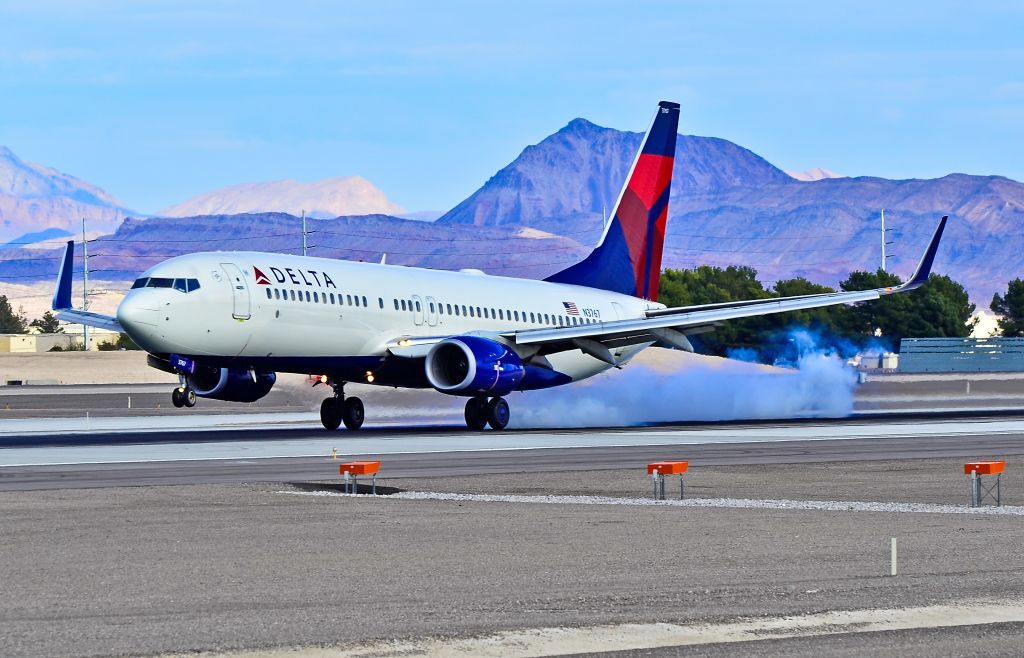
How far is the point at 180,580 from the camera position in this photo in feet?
50.8

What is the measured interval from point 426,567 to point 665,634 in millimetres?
4372

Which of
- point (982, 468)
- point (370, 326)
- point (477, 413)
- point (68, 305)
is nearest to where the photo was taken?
point (982, 468)

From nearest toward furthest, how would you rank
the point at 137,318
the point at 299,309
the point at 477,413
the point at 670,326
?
1. the point at 137,318
2. the point at 299,309
3. the point at 477,413
4. the point at 670,326

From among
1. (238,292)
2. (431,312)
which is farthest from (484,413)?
(238,292)

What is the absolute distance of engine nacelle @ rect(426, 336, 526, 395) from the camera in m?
44.4

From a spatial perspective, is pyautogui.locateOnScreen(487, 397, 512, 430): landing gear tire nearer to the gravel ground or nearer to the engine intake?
the engine intake

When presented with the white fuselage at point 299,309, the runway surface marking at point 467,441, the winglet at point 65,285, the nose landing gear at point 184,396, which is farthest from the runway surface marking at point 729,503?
the winglet at point 65,285

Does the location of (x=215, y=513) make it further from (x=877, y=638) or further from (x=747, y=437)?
(x=747, y=437)

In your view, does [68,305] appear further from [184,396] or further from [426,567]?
[426,567]

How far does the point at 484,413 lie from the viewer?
47.0 meters

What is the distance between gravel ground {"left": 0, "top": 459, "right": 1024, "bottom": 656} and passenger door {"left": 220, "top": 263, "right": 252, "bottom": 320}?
55.7ft

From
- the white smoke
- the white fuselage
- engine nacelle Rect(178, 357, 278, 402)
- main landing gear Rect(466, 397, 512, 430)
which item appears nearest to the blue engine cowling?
engine nacelle Rect(178, 357, 278, 402)

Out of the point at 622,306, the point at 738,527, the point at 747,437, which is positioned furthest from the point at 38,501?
the point at 622,306

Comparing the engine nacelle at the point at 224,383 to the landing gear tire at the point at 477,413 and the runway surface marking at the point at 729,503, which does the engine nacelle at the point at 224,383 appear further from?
the runway surface marking at the point at 729,503
